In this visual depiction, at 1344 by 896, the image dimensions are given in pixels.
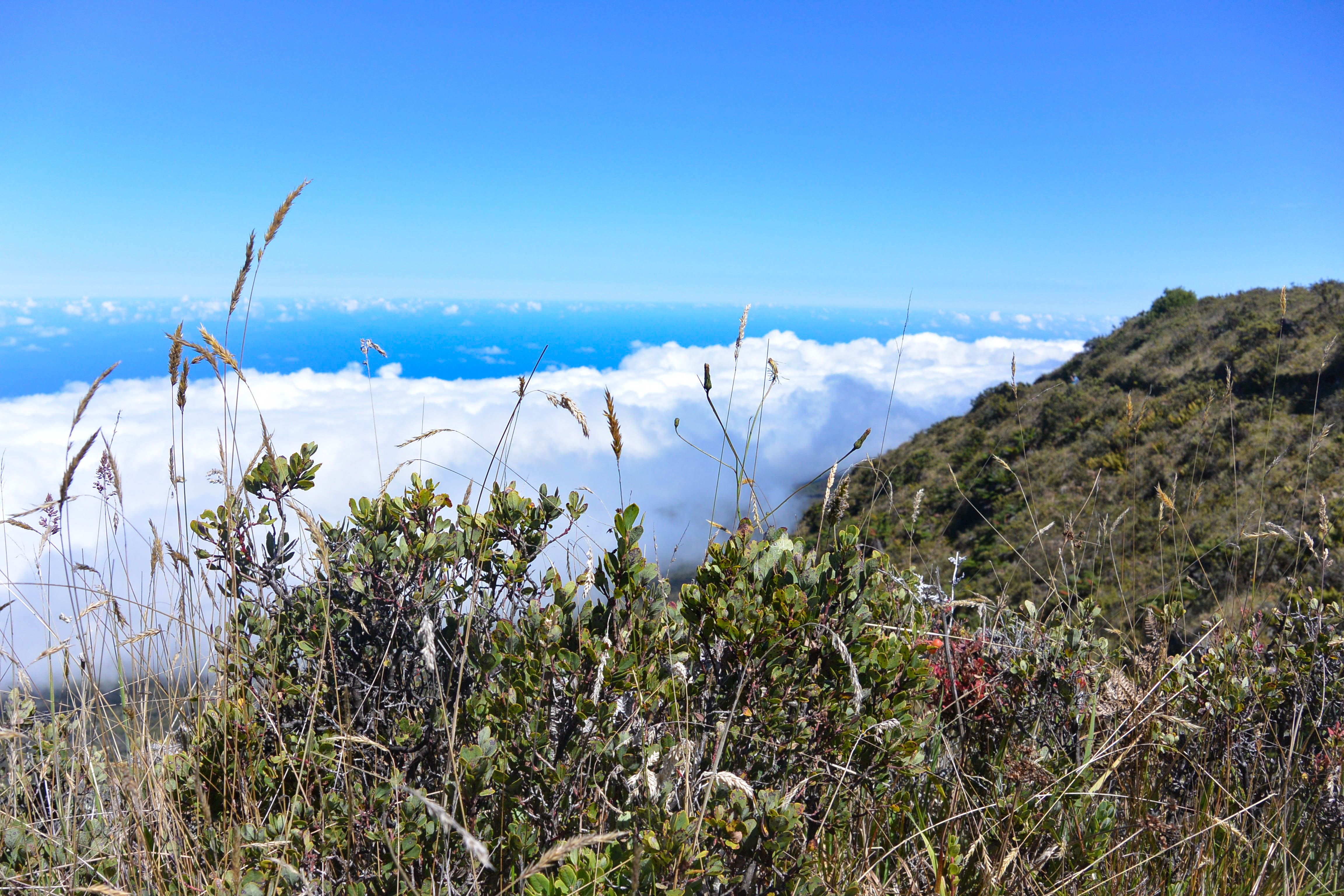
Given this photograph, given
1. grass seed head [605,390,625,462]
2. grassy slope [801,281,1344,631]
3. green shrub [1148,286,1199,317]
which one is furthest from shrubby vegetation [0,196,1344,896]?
green shrub [1148,286,1199,317]

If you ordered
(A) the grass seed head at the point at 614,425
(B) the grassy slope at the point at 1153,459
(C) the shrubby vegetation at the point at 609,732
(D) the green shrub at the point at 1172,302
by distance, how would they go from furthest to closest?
(D) the green shrub at the point at 1172,302
(B) the grassy slope at the point at 1153,459
(A) the grass seed head at the point at 614,425
(C) the shrubby vegetation at the point at 609,732

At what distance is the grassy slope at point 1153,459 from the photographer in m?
9.45

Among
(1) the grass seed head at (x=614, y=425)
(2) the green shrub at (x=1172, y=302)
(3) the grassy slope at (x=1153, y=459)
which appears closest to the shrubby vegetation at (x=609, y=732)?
(1) the grass seed head at (x=614, y=425)

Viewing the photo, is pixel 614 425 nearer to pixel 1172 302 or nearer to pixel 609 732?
pixel 609 732

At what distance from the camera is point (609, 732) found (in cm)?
141

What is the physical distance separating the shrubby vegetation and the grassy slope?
646mm

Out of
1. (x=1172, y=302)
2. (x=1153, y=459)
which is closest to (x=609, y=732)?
(x=1153, y=459)

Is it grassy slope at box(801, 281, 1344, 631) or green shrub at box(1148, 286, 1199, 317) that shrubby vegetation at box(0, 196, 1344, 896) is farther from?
green shrub at box(1148, 286, 1199, 317)

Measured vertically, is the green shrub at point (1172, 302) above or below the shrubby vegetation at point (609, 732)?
above

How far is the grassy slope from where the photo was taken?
9.45m

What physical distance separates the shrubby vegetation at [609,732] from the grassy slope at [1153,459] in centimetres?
65

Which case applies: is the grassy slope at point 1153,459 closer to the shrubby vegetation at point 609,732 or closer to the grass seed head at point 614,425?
the shrubby vegetation at point 609,732

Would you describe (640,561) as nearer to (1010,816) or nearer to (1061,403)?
(1010,816)

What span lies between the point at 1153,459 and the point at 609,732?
19.7 meters
